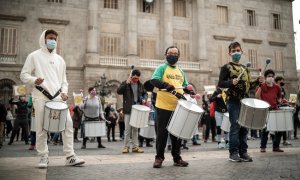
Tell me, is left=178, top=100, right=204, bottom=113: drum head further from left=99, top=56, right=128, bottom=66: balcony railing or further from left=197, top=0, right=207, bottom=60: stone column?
left=197, top=0, right=207, bottom=60: stone column

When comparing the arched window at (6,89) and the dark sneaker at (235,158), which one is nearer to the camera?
the dark sneaker at (235,158)

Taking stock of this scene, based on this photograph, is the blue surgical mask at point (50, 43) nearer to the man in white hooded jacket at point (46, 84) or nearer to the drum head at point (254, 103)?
the man in white hooded jacket at point (46, 84)

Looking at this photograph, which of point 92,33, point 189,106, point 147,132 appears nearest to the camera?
point 189,106

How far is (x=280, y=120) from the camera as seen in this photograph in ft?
23.2

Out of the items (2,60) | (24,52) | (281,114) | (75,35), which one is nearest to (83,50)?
(75,35)

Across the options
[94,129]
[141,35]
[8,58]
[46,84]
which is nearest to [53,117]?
[46,84]

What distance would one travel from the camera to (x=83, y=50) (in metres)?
24.8

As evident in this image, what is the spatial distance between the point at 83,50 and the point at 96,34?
1733 mm

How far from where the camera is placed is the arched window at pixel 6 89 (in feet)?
74.0

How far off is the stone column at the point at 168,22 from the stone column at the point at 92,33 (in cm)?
612

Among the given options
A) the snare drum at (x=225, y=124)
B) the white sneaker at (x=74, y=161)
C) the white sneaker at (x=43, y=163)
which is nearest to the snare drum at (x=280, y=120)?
the snare drum at (x=225, y=124)

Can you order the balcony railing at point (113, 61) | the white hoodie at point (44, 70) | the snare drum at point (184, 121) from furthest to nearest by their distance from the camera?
the balcony railing at point (113, 61) → the white hoodie at point (44, 70) → the snare drum at point (184, 121)

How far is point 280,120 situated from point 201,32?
2128cm

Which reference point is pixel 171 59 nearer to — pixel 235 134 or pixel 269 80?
pixel 235 134
